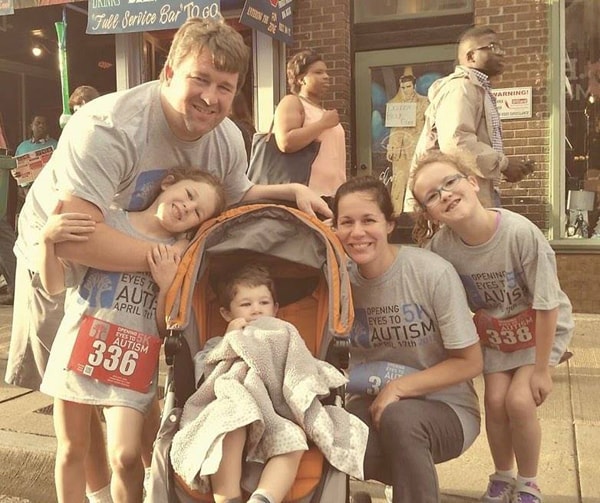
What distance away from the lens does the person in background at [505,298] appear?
2.75m

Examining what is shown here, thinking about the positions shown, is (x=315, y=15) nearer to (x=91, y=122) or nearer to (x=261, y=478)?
(x=91, y=122)

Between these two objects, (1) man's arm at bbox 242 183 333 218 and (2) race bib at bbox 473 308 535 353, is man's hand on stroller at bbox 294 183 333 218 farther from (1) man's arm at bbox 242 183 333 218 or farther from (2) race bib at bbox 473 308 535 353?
(2) race bib at bbox 473 308 535 353

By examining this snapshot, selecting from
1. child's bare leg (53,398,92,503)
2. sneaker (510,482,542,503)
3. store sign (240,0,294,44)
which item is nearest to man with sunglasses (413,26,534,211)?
sneaker (510,482,542,503)

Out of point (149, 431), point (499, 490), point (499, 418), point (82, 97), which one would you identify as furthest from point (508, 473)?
point (82, 97)

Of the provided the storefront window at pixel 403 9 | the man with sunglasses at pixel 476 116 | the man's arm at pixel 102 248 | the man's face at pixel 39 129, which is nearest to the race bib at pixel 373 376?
the man's arm at pixel 102 248

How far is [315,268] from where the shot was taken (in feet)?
9.01

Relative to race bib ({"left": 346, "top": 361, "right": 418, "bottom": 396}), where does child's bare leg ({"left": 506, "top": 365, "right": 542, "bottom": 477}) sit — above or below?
below

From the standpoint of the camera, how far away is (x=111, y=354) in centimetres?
257

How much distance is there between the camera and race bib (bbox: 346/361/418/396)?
275 cm

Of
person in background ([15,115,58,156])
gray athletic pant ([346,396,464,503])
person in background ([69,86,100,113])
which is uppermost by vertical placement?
person in background ([69,86,100,113])

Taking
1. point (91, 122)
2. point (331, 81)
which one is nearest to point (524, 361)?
point (91, 122)

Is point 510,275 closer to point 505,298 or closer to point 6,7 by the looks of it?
point 505,298

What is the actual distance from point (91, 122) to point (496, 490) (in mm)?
2140

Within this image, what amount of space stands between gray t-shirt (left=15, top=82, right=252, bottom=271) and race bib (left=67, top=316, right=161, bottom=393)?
1.39 ft
